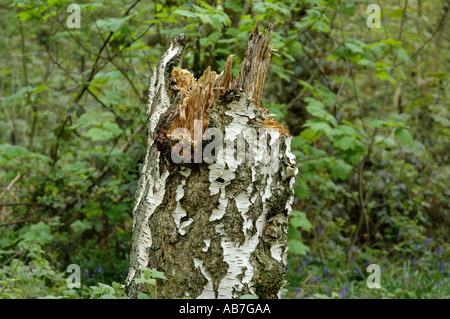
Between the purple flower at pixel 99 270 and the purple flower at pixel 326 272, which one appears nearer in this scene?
the purple flower at pixel 99 270

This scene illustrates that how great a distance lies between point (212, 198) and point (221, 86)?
Result: 0.58 m

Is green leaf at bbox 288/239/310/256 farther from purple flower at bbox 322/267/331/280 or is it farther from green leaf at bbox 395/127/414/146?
green leaf at bbox 395/127/414/146

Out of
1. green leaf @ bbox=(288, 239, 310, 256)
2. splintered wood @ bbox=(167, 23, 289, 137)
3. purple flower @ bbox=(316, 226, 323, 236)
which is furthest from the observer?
purple flower @ bbox=(316, 226, 323, 236)

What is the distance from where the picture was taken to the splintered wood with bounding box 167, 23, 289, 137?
2.23 meters

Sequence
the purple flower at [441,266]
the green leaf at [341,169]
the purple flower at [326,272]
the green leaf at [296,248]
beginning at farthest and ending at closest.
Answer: the purple flower at [441,266] < the purple flower at [326,272] < the green leaf at [341,169] < the green leaf at [296,248]

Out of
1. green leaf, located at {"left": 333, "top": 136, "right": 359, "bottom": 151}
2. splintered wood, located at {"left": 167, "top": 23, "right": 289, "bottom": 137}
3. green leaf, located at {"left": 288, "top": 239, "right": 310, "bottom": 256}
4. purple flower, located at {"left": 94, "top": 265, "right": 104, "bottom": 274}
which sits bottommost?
purple flower, located at {"left": 94, "top": 265, "right": 104, "bottom": 274}

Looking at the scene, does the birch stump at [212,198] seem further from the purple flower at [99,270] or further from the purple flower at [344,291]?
the purple flower at [99,270]

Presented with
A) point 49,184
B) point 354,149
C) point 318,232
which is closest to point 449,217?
point 318,232

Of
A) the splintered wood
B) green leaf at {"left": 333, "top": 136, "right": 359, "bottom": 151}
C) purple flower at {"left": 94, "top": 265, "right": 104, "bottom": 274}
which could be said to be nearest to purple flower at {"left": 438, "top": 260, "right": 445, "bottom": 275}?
green leaf at {"left": 333, "top": 136, "right": 359, "bottom": 151}

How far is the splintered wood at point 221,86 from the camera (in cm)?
223

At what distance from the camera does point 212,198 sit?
83.9 inches

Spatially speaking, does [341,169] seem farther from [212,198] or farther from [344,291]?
[212,198]

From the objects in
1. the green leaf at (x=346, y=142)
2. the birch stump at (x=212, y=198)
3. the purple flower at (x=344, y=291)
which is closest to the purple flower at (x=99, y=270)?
the purple flower at (x=344, y=291)

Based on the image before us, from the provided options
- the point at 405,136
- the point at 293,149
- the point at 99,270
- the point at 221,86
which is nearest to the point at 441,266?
the point at 405,136
